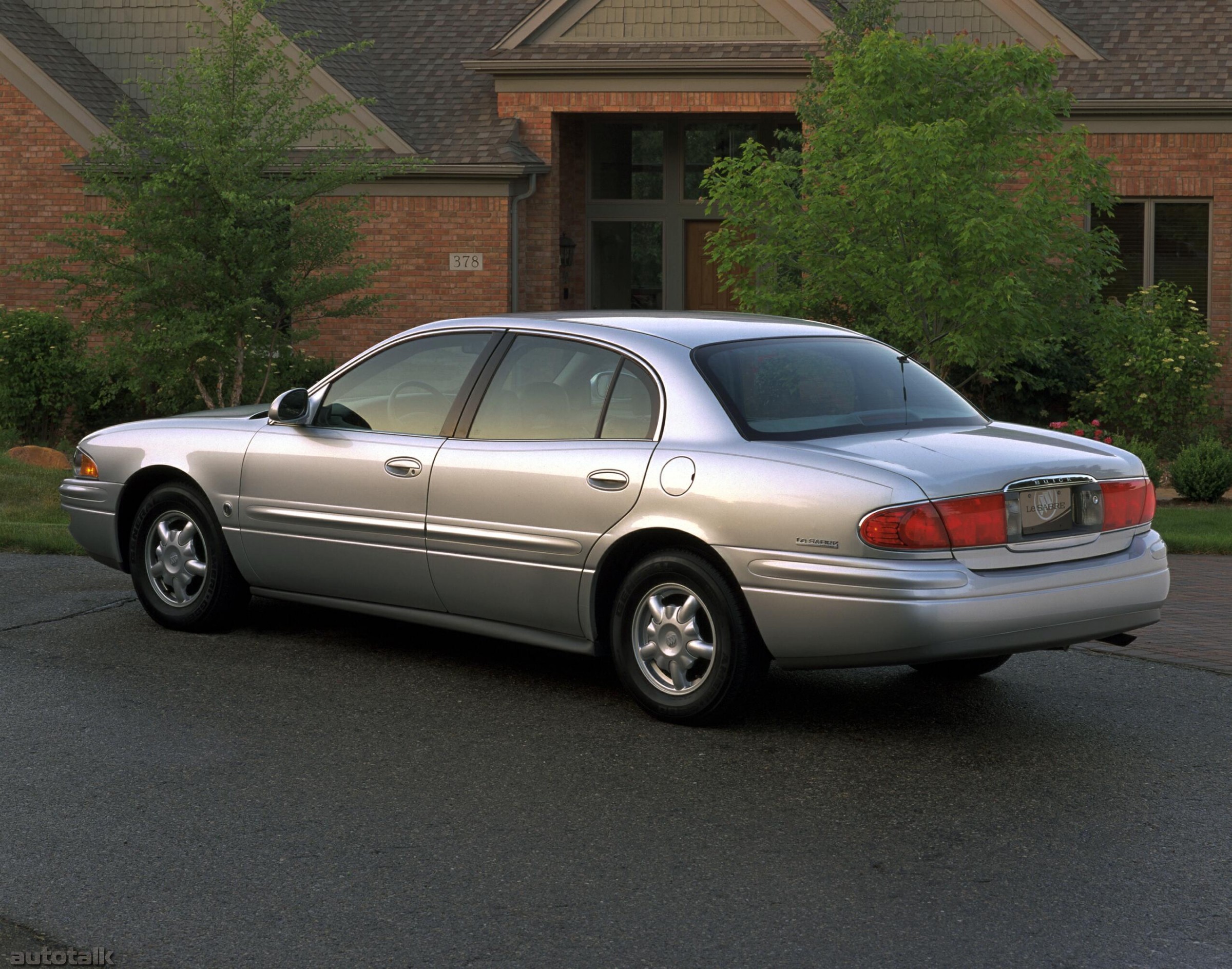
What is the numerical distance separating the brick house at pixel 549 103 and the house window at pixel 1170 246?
24mm

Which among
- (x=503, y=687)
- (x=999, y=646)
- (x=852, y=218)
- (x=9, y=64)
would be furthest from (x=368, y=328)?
(x=999, y=646)

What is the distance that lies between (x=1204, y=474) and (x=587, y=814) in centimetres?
1064

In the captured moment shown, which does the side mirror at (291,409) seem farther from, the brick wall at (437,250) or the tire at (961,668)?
the brick wall at (437,250)

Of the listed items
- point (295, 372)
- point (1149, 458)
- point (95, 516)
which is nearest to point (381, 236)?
point (295, 372)

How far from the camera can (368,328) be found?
74.9 ft

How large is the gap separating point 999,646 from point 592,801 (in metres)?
1.59

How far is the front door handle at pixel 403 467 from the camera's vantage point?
6.95 meters

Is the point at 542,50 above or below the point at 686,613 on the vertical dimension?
above

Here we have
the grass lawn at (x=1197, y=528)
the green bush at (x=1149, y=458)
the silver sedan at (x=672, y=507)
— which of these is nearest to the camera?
the silver sedan at (x=672, y=507)

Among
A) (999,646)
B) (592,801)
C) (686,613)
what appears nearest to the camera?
(592,801)

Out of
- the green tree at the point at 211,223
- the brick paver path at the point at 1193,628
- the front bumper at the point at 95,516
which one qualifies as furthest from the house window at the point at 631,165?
the front bumper at the point at 95,516

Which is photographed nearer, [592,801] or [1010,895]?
[1010,895]

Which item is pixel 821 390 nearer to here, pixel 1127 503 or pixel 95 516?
pixel 1127 503

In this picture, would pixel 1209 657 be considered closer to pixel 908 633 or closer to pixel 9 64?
pixel 908 633
